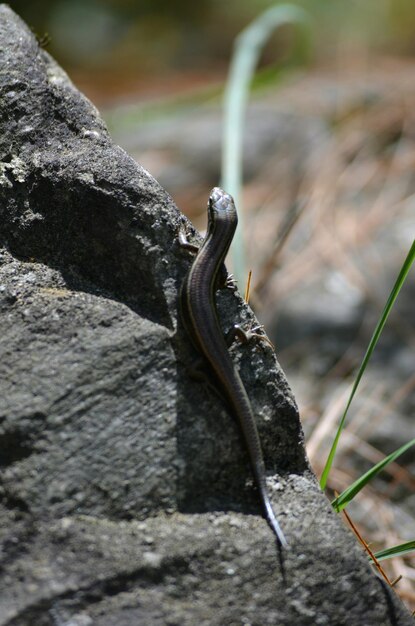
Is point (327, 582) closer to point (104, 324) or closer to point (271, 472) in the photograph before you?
point (271, 472)

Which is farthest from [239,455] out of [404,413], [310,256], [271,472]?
[310,256]

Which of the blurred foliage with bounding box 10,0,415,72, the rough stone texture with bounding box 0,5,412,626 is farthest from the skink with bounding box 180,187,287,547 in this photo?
the blurred foliage with bounding box 10,0,415,72

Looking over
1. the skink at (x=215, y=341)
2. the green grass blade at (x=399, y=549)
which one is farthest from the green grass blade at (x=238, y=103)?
the green grass blade at (x=399, y=549)

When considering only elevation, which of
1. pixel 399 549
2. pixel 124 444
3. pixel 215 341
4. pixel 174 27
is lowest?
pixel 399 549

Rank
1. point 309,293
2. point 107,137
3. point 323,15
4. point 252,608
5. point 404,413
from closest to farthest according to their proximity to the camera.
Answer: point 252,608
point 107,137
point 404,413
point 309,293
point 323,15

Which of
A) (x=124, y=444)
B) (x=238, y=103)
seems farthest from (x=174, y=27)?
(x=124, y=444)

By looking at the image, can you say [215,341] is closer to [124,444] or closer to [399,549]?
[124,444]

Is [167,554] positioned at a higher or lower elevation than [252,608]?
higher
